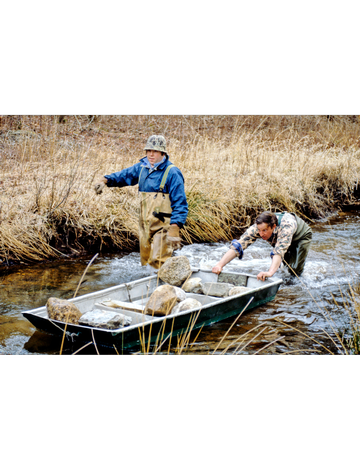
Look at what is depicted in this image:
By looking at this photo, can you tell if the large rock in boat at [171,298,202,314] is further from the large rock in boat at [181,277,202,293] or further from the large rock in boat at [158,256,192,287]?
the large rock in boat at [158,256,192,287]

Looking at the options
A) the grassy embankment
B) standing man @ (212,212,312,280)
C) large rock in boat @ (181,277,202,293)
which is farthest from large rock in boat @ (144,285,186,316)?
the grassy embankment

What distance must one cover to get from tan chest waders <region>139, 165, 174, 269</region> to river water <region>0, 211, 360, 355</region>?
31.8 inches

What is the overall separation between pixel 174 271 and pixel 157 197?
0.90 meters

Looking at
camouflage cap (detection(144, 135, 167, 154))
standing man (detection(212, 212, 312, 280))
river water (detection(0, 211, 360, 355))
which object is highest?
camouflage cap (detection(144, 135, 167, 154))

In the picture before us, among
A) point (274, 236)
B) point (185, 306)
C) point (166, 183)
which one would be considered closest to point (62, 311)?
point (185, 306)

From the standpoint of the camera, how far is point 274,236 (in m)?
5.07

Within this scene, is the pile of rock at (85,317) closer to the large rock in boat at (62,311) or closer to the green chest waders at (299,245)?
the large rock in boat at (62,311)

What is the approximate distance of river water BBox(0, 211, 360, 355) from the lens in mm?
3814

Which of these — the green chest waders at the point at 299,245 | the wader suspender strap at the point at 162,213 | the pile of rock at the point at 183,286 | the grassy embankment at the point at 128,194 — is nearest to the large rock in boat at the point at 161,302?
the pile of rock at the point at 183,286

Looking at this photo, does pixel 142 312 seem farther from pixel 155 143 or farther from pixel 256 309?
pixel 155 143
